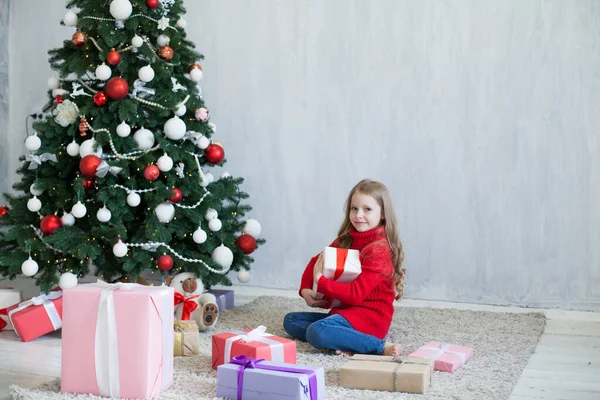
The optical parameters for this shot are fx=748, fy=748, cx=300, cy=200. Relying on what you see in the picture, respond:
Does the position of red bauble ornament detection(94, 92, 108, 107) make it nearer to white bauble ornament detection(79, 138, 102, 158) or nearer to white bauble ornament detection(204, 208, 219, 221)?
white bauble ornament detection(79, 138, 102, 158)

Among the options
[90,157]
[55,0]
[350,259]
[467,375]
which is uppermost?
[55,0]

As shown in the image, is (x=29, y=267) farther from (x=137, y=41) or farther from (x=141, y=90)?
(x=137, y=41)

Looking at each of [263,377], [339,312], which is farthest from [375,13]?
[263,377]

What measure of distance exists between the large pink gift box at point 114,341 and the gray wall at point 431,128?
1882 millimetres

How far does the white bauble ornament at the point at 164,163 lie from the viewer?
3.22 meters

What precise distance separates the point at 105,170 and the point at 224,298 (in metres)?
0.83

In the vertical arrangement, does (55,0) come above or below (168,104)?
above

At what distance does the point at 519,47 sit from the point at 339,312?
5.48ft

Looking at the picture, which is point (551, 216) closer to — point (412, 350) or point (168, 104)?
point (412, 350)

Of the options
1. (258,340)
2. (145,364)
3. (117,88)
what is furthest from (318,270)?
(117,88)

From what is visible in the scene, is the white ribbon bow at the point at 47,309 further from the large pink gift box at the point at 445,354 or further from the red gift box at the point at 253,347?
the large pink gift box at the point at 445,354

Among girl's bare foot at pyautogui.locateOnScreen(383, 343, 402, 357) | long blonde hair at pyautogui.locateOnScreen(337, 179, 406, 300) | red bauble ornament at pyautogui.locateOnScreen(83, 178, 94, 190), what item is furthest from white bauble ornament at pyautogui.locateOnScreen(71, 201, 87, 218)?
girl's bare foot at pyautogui.locateOnScreen(383, 343, 402, 357)

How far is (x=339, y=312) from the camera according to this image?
110 inches

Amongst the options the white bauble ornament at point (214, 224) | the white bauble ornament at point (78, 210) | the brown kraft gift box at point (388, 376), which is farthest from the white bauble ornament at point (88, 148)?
the brown kraft gift box at point (388, 376)
